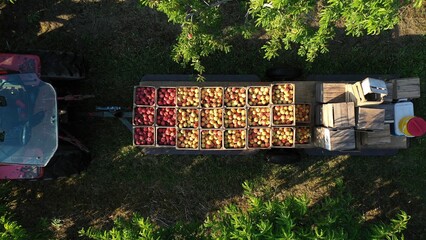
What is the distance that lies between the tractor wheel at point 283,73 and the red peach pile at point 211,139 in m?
1.90

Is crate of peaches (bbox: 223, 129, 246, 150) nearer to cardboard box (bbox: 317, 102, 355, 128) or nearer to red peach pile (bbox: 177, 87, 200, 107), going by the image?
red peach pile (bbox: 177, 87, 200, 107)

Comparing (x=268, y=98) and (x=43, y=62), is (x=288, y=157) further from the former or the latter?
(x=43, y=62)

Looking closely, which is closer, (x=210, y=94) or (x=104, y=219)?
(x=210, y=94)

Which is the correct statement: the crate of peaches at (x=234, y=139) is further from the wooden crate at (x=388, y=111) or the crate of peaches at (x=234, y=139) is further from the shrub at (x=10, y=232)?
the shrub at (x=10, y=232)

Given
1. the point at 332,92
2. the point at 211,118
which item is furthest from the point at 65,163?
the point at 332,92

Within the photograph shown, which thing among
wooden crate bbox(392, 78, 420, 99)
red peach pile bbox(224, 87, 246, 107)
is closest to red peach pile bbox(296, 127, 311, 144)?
red peach pile bbox(224, 87, 246, 107)

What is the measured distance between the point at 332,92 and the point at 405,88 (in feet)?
5.05

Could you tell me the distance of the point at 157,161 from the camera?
8.83 meters

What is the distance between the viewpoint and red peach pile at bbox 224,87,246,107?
25.0 feet

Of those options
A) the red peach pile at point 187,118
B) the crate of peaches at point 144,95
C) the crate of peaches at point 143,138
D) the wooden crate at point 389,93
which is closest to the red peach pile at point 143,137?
the crate of peaches at point 143,138

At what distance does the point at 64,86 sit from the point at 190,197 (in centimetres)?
380

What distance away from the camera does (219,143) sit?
7688 mm

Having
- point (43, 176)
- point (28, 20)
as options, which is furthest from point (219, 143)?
point (28, 20)

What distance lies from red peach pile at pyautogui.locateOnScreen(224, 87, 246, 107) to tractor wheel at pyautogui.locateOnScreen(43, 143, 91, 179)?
341 cm
